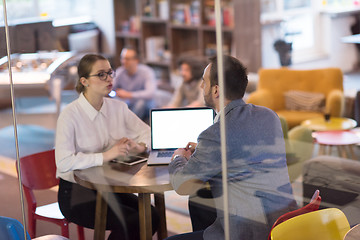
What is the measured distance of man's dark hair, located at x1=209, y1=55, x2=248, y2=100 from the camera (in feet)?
6.28

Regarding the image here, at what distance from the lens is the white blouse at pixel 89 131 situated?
2.36m

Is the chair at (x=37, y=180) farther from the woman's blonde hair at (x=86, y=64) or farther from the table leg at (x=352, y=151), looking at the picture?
the table leg at (x=352, y=151)

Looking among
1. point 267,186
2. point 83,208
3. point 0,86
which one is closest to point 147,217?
point 83,208

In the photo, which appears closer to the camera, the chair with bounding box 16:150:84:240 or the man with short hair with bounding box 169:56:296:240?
the man with short hair with bounding box 169:56:296:240

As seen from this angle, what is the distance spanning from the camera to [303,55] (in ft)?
11.8

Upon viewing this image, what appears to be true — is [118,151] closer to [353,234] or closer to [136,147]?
[136,147]

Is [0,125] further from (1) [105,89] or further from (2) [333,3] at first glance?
(2) [333,3]

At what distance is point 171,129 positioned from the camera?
225cm

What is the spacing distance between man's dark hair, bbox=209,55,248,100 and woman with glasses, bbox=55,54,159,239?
1.66ft

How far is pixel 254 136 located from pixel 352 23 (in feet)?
7.21

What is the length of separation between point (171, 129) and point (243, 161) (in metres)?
0.46

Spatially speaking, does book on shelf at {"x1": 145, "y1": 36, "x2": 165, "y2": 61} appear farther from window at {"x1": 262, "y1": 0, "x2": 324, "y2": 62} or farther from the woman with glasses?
the woman with glasses

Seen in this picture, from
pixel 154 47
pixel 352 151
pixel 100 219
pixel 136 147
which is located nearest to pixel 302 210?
pixel 136 147

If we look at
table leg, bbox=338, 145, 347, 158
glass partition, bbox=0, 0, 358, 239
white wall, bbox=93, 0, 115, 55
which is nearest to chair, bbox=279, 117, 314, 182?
glass partition, bbox=0, 0, 358, 239
